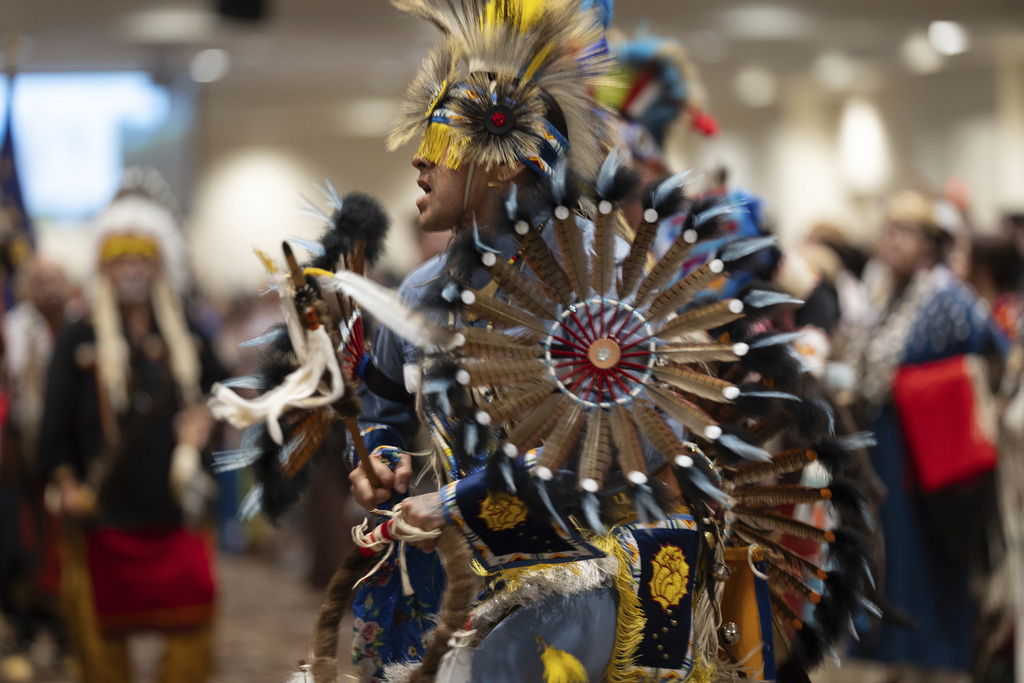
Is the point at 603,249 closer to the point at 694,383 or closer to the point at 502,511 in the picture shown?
the point at 694,383

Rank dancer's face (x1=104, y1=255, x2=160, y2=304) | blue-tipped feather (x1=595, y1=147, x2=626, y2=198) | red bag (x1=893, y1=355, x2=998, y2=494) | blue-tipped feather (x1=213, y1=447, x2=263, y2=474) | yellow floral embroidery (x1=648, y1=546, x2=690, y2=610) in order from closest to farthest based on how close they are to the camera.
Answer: blue-tipped feather (x1=595, y1=147, x2=626, y2=198) → yellow floral embroidery (x1=648, y1=546, x2=690, y2=610) → blue-tipped feather (x1=213, y1=447, x2=263, y2=474) → dancer's face (x1=104, y1=255, x2=160, y2=304) → red bag (x1=893, y1=355, x2=998, y2=494)

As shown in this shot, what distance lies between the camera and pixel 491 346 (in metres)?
1.90

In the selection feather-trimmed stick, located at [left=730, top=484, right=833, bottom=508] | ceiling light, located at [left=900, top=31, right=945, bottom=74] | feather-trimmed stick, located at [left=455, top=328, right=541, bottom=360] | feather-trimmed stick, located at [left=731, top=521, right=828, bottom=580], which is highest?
ceiling light, located at [left=900, top=31, right=945, bottom=74]

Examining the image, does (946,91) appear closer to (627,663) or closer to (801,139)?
(801,139)

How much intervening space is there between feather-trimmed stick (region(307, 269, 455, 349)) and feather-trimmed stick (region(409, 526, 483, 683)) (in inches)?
10.4

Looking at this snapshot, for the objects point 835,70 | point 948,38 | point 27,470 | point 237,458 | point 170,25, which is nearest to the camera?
point 237,458

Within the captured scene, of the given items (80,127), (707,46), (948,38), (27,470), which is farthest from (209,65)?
(27,470)

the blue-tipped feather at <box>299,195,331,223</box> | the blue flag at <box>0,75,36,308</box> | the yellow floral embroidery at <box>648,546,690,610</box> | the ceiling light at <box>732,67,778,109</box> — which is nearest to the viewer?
the yellow floral embroidery at <box>648,546,690,610</box>

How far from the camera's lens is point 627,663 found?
2027 mm

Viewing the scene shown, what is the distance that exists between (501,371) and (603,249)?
221 mm

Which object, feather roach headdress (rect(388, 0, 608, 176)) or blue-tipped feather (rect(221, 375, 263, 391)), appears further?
blue-tipped feather (rect(221, 375, 263, 391))

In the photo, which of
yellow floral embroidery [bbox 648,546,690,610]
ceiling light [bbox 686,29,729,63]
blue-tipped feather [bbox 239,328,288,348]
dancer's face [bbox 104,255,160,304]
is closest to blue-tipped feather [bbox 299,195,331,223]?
blue-tipped feather [bbox 239,328,288,348]

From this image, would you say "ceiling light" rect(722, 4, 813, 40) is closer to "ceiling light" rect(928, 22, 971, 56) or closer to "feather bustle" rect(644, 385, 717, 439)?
"ceiling light" rect(928, 22, 971, 56)

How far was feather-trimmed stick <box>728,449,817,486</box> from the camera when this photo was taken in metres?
2.26
